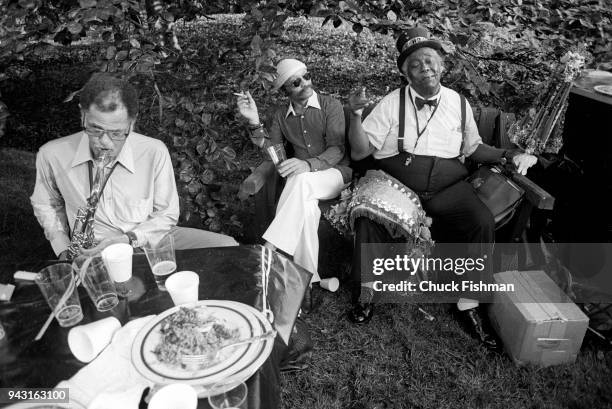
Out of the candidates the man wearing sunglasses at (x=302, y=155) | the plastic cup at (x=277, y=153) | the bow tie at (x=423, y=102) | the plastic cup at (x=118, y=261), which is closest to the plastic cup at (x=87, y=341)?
the plastic cup at (x=118, y=261)

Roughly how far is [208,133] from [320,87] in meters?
3.75

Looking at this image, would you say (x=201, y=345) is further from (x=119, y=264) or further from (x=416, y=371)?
(x=416, y=371)

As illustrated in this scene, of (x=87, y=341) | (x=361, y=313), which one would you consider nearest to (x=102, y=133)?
(x=87, y=341)

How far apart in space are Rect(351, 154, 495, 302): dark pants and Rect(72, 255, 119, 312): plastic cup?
5.48 feet

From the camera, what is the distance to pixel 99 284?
5.41 ft

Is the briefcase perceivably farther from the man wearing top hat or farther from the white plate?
the white plate

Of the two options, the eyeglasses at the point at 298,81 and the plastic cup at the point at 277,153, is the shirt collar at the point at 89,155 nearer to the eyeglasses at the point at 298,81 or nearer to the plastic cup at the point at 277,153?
the plastic cup at the point at 277,153

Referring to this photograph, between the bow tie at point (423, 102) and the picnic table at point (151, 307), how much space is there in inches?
67.9

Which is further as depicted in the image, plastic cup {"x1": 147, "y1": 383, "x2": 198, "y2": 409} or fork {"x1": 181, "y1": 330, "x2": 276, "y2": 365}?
fork {"x1": 181, "y1": 330, "x2": 276, "y2": 365}

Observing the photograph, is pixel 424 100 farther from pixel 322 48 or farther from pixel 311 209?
pixel 322 48

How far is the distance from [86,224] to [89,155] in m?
0.40

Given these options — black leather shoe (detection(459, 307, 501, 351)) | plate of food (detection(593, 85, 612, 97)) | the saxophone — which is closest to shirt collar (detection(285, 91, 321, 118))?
the saxophone

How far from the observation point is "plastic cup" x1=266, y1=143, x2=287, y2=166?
10.3ft

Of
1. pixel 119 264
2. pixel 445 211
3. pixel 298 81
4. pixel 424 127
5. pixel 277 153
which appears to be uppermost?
pixel 298 81
